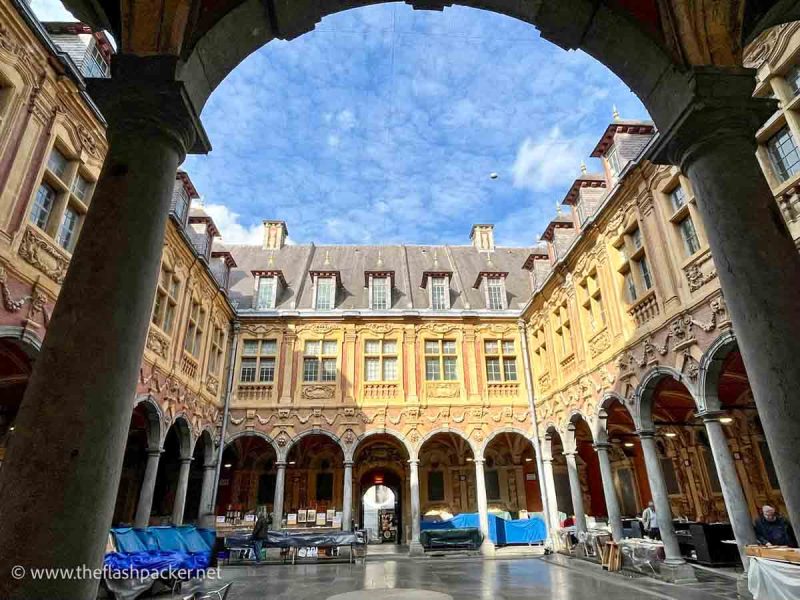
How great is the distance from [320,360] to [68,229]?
10.4m

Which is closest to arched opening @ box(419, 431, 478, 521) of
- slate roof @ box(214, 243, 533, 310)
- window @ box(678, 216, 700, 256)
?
slate roof @ box(214, 243, 533, 310)

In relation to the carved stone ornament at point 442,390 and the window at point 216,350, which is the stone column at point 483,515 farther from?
the window at point 216,350

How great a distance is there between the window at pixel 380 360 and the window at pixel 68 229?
36.2 ft

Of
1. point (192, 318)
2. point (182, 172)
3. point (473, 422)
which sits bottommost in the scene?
point (473, 422)

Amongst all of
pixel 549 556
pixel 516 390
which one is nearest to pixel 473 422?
pixel 516 390

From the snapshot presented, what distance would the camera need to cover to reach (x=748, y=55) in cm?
816

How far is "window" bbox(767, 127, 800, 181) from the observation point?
24.3 ft

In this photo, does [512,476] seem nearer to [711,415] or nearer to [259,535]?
[259,535]

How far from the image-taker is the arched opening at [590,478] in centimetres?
1939

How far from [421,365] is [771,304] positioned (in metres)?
15.6

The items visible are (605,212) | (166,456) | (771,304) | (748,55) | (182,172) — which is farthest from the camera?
(166,456)

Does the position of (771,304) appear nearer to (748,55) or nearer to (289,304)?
(748,55)

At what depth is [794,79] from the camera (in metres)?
7.51

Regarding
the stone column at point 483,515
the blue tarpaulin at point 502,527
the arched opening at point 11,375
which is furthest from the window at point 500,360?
the arched opening at point 11,375
